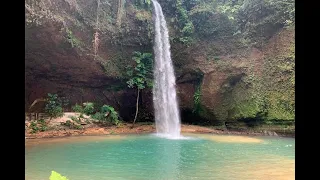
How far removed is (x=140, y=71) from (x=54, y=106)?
4143 millimetres

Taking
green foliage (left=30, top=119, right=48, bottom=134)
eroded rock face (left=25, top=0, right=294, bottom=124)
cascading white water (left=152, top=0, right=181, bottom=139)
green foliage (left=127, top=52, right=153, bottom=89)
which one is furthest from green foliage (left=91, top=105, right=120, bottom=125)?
green foliage (left=30, top=119, right=48, bottom=134)

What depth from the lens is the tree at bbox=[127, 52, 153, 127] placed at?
14945mm

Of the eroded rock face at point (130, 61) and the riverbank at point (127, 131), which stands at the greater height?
the eroded rock face at point (130, 61)

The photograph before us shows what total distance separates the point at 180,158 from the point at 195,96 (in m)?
7.94

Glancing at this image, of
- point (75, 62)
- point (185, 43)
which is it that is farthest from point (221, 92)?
point (75, 62)

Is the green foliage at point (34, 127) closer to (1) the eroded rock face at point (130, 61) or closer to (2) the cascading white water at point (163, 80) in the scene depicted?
(1) the eroded rock face at point (130, 61)

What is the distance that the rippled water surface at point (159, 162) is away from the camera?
5891 millimetres

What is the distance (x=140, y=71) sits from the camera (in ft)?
49.3

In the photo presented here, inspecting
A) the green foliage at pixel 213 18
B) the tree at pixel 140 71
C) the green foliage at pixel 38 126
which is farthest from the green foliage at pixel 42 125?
the green foliage at pixel 213 18

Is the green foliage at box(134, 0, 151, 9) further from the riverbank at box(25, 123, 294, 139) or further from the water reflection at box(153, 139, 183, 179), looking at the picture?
the water reflection at box(153, 139, 183, 179)

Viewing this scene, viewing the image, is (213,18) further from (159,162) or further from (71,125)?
(159,162)

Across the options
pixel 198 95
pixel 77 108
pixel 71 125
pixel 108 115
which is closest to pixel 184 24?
pixel 198 95
